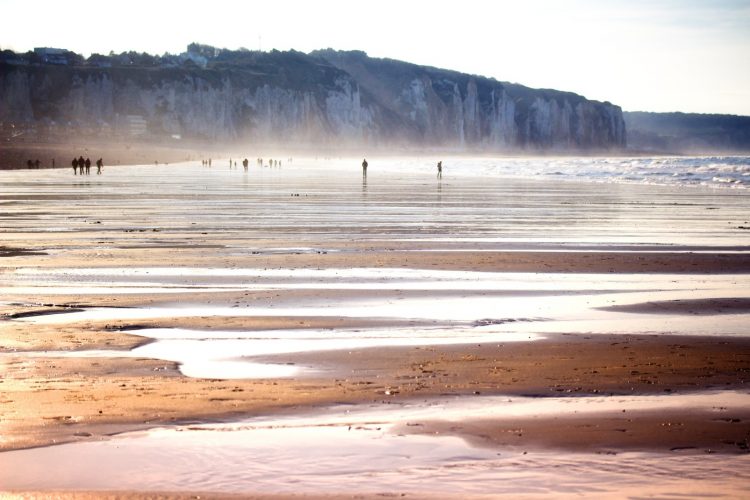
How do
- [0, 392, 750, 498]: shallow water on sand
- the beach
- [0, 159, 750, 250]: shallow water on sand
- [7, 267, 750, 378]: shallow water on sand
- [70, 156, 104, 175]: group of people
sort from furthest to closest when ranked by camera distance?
[70, 156, 104, 175]: group of people < [0, 159, 750, 250]: shallow water on sand < [7, 267, 750, 378]: shallow water on sand < the beach < [0, 392, 750, 498]: shallow water on sand

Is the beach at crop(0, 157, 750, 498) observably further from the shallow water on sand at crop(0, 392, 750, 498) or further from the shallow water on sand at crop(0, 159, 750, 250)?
the shallow water on sand at crop(0, 159, 750, 250)

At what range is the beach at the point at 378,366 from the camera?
5.62m

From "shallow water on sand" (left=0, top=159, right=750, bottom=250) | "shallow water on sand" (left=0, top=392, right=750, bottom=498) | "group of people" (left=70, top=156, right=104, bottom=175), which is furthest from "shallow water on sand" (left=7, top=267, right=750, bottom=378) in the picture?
"group of people" (left=70, top=156, right=104, bottom=175)

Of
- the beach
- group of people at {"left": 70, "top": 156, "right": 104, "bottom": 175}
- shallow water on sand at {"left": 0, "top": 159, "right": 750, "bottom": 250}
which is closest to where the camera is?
the beach

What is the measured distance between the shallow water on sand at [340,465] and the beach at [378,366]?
2cm

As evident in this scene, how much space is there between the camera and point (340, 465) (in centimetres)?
572

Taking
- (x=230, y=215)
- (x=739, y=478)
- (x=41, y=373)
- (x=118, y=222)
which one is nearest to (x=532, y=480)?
(x=739, y=478)

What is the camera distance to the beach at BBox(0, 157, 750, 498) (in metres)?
5.62

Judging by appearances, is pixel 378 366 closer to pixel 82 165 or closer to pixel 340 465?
pixel 340 465

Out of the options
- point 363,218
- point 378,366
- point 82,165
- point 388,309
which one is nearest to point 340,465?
point 378,366

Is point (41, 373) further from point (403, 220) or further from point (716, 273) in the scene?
point (403, 220)

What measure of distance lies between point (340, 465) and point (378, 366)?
2729 millimetres

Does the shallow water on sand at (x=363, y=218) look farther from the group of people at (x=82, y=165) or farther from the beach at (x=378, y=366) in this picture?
the group of people at (x=82, y=165)

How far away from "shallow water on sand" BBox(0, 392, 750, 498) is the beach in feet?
0.06
